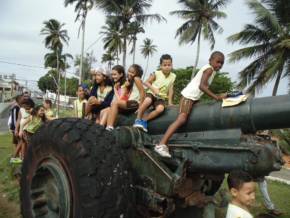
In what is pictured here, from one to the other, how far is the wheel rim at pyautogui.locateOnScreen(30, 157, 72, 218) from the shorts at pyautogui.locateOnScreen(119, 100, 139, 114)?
1.15 m

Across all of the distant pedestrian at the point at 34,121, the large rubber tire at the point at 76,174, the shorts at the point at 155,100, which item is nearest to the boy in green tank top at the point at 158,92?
the shorts at the point at 155,100

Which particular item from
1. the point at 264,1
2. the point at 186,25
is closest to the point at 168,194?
the point at 264,1

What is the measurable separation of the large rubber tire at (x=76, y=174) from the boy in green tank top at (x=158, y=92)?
2.53ft

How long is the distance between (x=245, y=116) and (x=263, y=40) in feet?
80.4

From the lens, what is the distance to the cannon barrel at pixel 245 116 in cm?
386

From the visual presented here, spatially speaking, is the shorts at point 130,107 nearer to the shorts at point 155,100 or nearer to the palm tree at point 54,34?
the shorts at point 155,100

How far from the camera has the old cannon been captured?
3.84 meters

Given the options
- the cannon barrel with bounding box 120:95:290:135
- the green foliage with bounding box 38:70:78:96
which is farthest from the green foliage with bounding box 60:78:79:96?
the cannon barrel with bounding box 120:95:290:135

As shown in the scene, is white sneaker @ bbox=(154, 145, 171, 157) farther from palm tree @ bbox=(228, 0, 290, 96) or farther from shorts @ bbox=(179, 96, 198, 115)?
palm tree @ bbox=(228, 0, 290, 96)

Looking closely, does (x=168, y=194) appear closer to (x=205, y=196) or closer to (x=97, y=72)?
(x=205, y=196)

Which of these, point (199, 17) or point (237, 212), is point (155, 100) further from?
point (199, 17)

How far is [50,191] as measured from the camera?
4.41m

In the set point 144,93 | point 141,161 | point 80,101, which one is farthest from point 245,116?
point 80,101

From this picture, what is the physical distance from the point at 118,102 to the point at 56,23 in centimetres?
5901
